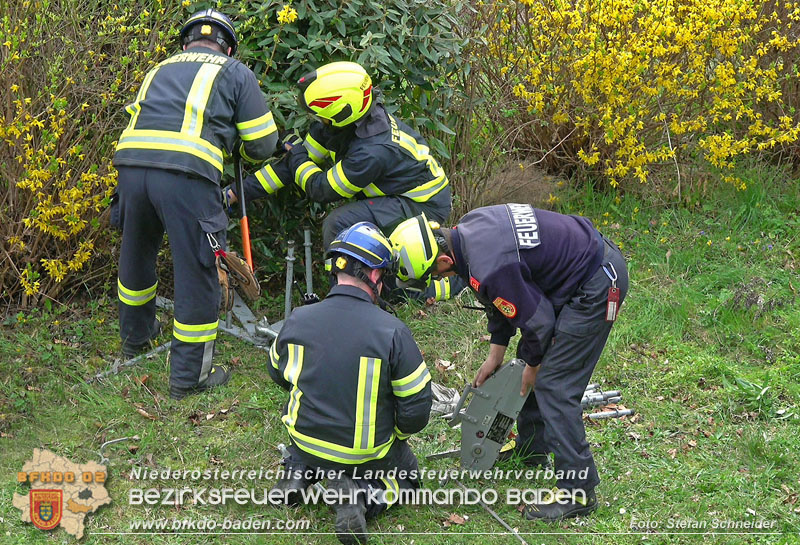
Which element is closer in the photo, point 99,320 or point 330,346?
point 330,346

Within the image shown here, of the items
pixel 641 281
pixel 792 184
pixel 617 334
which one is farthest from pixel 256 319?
pixel 792 184

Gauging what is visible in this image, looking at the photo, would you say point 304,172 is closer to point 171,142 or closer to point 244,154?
point 244,154

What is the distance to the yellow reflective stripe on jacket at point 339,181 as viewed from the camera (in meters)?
5.22

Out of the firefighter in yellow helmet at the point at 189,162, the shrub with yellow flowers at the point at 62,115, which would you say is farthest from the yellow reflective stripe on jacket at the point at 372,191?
the shrub with yellow flowers at the point at 62,115

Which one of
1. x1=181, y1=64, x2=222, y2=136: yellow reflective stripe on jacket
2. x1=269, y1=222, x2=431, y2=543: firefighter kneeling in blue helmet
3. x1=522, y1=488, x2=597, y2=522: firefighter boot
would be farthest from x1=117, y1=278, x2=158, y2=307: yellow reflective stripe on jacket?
x1=522, y1=488, x2=597, y2=522: firefighter boot

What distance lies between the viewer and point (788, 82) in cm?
715

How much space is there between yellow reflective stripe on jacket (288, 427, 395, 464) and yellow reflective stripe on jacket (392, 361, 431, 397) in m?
0.30

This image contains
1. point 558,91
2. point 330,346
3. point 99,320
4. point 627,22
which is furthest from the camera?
point 558,91

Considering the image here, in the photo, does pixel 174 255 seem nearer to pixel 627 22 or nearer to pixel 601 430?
pixel 601 430

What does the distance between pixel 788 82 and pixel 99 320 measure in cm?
582

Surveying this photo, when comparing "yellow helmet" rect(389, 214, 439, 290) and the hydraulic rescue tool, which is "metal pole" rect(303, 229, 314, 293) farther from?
"yellow helmet" rect(389, 214, 439, 290)

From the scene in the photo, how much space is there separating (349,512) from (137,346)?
2205 millimetres

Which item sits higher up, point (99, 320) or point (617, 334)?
point (617, 334)

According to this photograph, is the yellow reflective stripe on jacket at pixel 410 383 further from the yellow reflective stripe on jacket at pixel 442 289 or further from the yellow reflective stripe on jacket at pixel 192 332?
the yellow reflective stripe on jacket at pixel 442 289
